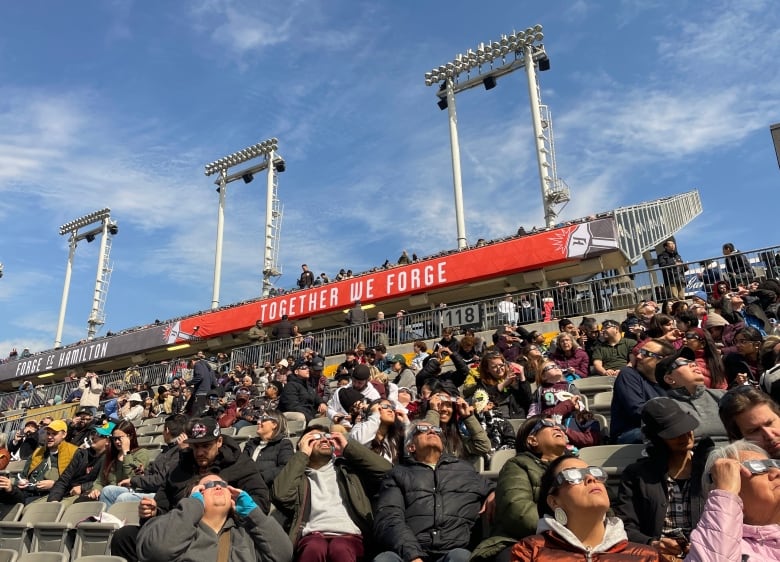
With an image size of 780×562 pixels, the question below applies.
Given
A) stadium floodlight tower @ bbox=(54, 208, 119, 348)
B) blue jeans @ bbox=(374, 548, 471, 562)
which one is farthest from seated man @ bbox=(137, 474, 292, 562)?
stadium floodlight tower @ bbox=(54, 208, 119, 348)

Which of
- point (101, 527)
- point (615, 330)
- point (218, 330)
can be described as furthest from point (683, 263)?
point (218, 330)

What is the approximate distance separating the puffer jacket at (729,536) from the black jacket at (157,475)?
396cm

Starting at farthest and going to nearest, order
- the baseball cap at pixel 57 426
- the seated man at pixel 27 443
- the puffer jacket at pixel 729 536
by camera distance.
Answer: the seated man at pixel 27 443 → the baseball cap at pixel 57 426 → the puffer jacket at pixel 729 536

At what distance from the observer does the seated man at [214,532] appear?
2.98 metres

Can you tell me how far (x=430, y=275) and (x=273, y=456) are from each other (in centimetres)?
1551

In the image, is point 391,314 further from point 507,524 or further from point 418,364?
point 507,524

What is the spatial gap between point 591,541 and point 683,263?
35.3 ft

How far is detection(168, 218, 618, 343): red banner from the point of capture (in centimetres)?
1719

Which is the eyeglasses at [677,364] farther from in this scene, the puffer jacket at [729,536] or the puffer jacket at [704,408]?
the puffer jacket at [729,536]

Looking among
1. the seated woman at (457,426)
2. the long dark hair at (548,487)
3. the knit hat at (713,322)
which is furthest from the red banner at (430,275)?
the long dark hair at (548,487)

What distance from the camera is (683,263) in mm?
11664

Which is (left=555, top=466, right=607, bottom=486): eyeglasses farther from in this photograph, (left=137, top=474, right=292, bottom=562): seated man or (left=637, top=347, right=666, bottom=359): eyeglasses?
(left=637, top=347, right=666, bottom=359): eyeglasses

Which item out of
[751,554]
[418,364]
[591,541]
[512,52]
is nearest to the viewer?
[751,554]

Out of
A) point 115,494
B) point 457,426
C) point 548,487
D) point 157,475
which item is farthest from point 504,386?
point 115,494
